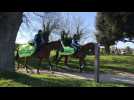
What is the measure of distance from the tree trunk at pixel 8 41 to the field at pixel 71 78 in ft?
0.94

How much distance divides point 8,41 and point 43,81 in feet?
5.21

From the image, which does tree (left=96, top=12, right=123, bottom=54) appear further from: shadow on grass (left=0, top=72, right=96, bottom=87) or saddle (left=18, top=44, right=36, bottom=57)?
saddle (left=18, top=44, right=36, bottom=57)

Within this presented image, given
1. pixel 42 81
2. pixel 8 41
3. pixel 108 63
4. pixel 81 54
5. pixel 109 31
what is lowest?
pixel 42 81

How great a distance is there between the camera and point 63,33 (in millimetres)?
7188

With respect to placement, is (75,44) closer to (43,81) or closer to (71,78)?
(71,78)

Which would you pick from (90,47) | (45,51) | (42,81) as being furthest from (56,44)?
(42,81)

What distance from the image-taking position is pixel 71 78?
7113 mm

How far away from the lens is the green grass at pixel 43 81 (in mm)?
6647

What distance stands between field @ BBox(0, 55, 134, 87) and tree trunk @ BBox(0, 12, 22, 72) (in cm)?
29

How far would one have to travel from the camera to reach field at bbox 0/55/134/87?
6778mm
